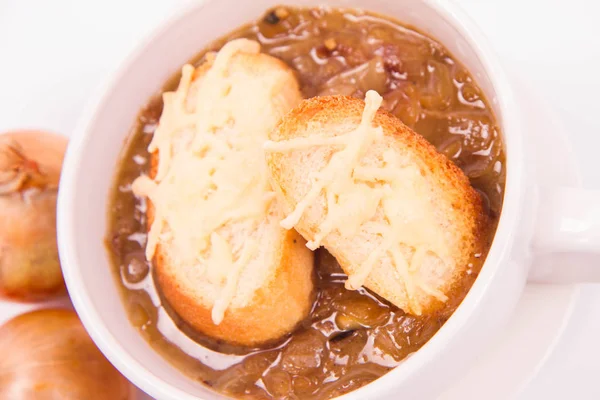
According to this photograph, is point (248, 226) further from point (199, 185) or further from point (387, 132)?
point (387, 132)

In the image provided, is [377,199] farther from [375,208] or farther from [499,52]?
[499,52]

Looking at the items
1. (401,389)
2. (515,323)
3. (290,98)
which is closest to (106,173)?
(290,98)

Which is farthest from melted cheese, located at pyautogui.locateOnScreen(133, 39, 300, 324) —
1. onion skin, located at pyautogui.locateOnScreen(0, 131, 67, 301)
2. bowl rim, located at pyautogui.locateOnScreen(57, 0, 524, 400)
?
onion skin, located at pyautogui.locateOnScreen(0, 131, 67, 301)

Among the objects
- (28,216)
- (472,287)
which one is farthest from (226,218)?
(28,216)

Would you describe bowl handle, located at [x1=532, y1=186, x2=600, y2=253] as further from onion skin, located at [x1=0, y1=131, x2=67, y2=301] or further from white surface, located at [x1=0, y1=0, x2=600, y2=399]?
onion skin, located at [x1=0, y1=131, x2=67, y2=301]

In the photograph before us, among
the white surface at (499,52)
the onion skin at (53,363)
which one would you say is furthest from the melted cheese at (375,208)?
the onion skin at (53,363)

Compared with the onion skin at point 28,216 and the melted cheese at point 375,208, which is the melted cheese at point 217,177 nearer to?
the melted cheese at point 375,208
